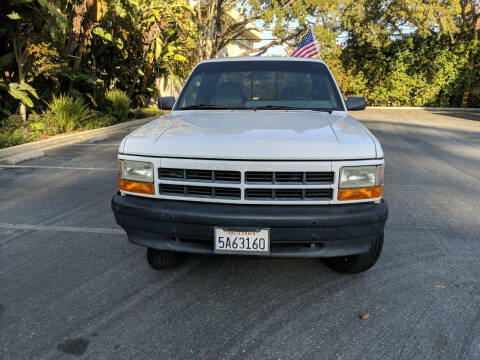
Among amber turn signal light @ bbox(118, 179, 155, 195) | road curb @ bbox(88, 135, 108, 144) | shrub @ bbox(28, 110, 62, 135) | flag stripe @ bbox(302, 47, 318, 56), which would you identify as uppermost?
flag stripe @ bbox(302, 47, 318, 56)

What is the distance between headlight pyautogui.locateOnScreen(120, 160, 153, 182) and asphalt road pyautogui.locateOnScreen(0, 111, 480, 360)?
0.89 m

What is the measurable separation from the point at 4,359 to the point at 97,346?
1.68ft

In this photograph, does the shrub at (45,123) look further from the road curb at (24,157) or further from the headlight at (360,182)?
the headlight at (360,182)

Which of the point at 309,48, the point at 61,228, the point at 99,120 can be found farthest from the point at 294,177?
the point at 309,48

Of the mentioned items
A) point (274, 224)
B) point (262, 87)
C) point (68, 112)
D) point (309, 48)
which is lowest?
point (68, 112)

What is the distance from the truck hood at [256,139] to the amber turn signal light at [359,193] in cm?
22

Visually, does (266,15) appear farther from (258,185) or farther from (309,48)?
(258,185)

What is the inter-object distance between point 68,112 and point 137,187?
31.9 feet

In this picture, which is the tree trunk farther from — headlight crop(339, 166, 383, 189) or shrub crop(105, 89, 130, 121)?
headlight crop(339, 166, 383, 189)

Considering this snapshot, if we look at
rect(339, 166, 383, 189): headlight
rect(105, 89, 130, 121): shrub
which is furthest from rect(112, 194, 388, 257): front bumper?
rect(105, 89, 130, 121): shrub

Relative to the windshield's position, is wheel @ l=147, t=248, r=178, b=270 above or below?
below

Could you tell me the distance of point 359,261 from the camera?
3258mm

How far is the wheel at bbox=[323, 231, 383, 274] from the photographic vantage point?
321 cm

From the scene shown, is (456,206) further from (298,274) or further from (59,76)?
(59,76)
